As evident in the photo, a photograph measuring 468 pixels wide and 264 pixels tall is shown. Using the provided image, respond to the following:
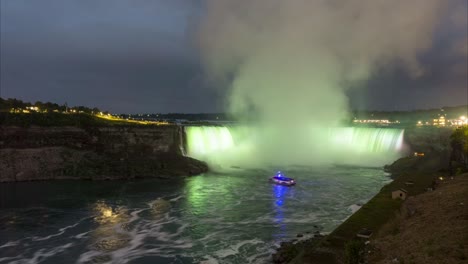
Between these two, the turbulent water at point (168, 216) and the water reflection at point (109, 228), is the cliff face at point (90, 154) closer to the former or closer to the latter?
the turbulent water at point (168, 216)

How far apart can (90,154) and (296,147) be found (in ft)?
148

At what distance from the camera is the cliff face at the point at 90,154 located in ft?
184

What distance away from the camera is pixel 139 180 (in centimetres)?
5525

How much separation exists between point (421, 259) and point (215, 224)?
59.1ft

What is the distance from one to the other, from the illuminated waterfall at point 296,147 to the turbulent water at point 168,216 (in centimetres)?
1584

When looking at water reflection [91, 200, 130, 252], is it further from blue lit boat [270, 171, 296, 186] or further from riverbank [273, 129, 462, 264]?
blue lit boat [270, 171, 296, 186]

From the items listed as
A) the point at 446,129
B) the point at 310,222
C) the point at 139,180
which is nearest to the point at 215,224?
the point at 310,222

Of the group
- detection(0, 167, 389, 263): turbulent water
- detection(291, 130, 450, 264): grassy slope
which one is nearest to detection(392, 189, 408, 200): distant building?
detection(291, 130, 450, 264): grassy slope

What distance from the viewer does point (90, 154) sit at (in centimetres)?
5916

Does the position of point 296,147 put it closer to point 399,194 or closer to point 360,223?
point 399,194

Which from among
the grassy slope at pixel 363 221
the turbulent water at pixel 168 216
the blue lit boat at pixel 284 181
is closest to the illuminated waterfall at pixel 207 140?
the turbulent water at pixel 168 216

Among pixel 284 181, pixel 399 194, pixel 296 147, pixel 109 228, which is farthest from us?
pixel 296 147

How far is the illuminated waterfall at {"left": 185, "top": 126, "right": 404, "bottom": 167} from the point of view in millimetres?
70812

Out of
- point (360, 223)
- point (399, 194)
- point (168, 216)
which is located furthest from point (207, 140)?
point (360, 223)
